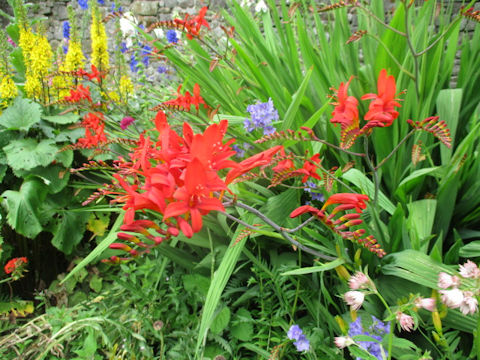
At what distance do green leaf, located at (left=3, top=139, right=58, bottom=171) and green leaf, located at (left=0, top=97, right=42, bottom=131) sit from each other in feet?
0.25

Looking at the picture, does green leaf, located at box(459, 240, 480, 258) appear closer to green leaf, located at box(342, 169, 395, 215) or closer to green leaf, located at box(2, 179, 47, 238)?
green leaf, located at box(342, 169, 395, 215)

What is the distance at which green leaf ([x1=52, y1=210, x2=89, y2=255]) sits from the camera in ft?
5.18

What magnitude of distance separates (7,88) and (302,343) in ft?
5.69

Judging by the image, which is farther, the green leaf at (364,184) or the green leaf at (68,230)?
the green leaf at (68,230)

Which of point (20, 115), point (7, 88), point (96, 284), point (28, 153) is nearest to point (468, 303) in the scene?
point (96, 284)

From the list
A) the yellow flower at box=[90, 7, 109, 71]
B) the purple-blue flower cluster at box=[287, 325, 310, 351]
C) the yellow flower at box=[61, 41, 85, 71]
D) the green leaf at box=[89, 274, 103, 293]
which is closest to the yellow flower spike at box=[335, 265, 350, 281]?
the purple-blue flower cluster at box=[287, 325, 310, 351]

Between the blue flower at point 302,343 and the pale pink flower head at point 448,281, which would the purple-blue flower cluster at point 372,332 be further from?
the pale pink flower head at point 448,281

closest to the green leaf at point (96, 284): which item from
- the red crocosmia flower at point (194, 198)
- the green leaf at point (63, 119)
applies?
the green leaf at point (63, 119)

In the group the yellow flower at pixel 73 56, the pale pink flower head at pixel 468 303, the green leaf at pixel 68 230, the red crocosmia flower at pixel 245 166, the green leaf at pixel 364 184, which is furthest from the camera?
the yellow flower at pixel 73 56

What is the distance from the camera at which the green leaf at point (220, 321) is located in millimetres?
908

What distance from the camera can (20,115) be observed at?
1.65 meters

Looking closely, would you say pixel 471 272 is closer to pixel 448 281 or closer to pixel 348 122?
pixel 448 281

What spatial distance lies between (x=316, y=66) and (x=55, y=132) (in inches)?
48.3

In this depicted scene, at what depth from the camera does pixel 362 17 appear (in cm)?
165
